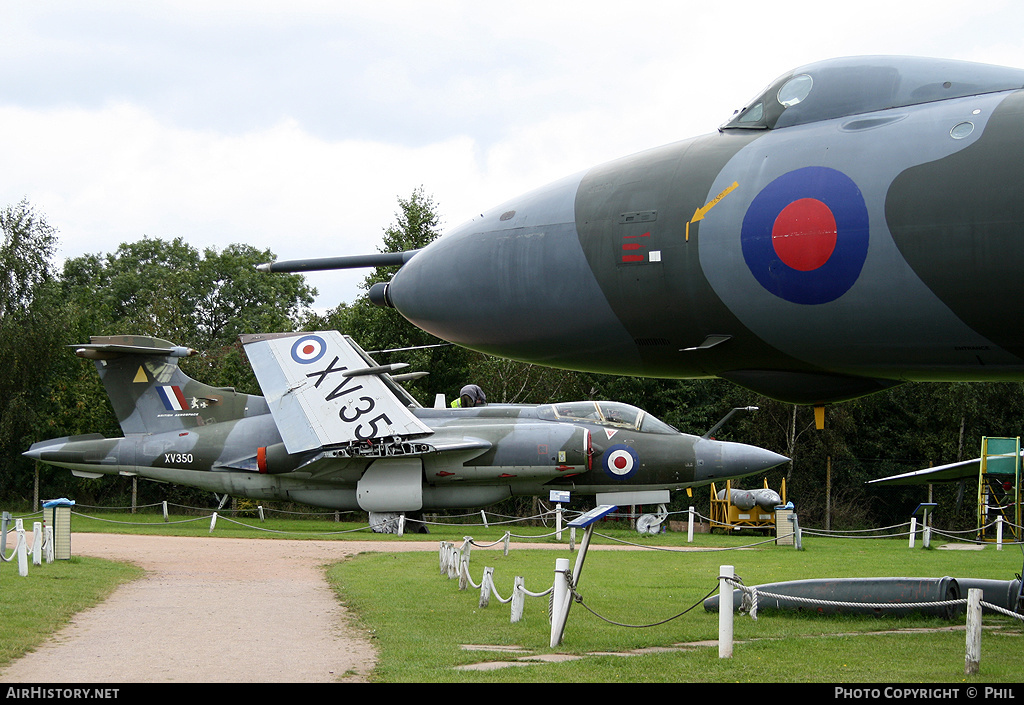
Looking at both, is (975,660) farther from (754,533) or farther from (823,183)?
(754,533)

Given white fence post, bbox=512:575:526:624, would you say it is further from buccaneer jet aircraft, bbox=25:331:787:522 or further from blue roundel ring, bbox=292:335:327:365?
blue roundel ring, bbox=292:335:327:365

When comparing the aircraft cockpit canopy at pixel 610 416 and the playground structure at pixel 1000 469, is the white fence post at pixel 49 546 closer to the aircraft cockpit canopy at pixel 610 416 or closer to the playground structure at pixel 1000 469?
the aircraft cockpit canopy at pixel 610 416

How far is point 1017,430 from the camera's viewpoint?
3322 centimetres

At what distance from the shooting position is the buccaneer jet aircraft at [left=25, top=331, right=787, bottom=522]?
2091cm

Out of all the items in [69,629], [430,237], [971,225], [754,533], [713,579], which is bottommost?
[754,533]

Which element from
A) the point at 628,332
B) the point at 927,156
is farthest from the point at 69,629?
the point at 927,156

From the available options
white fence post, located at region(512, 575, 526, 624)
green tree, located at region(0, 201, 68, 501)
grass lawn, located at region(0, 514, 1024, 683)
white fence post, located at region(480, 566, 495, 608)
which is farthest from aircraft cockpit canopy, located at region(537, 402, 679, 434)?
green tree, located at region(0, 201, 68, 501)

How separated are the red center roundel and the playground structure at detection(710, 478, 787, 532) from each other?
67.5 ft

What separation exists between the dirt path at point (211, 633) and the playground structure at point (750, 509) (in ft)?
46.1

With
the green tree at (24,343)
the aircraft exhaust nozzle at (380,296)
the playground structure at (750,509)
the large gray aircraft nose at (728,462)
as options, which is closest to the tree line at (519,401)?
the green tree at (24,343)

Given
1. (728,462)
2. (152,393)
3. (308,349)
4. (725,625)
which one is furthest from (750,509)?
(725,625)

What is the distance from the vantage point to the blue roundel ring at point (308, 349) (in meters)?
21.3

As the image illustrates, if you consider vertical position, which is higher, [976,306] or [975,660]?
[976,306]
